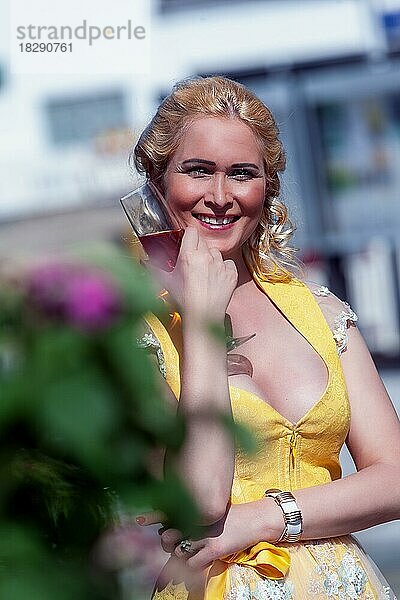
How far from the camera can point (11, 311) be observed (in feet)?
1.66

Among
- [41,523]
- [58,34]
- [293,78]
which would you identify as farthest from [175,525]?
[293,78]

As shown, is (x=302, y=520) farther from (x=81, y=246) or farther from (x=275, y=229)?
(x=81, y=246)

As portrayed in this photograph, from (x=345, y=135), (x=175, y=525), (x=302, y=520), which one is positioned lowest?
(x=302, y=520)

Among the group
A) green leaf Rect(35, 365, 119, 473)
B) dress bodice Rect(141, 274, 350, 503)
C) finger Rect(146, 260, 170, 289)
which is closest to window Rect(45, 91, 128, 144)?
dress bodice Rect(141, 274, 350, 503)

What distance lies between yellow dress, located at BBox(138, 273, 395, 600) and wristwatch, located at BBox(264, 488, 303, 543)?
28 mm

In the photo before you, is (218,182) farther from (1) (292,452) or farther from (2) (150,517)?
(2) (150,517)

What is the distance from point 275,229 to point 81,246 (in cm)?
146

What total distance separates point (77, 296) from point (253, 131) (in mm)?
1381

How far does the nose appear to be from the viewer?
175 centimetres

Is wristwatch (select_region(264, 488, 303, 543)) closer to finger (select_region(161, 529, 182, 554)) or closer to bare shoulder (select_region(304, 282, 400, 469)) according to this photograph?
bare shoulder (select_region(304, 282, 400, 469))

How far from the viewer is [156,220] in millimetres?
1766
